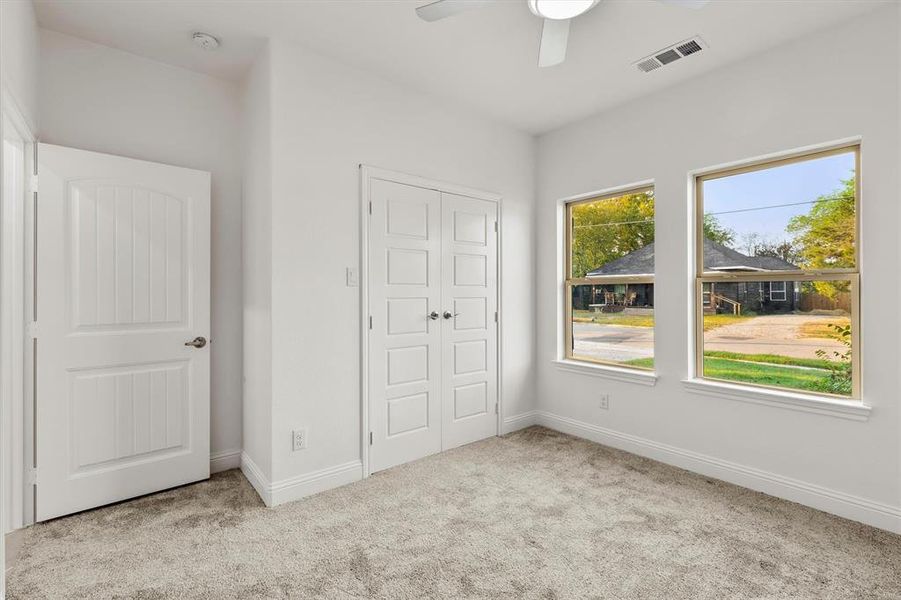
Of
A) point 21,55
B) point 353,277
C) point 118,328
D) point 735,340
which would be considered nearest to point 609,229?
point 735,340

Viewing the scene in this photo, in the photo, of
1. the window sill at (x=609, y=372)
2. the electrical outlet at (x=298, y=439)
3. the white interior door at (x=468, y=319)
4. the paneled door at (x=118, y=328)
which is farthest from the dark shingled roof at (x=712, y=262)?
the paneled door at (x=118, y=328)

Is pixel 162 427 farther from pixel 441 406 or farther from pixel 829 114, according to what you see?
pixel 829 114

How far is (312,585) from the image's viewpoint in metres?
1.91

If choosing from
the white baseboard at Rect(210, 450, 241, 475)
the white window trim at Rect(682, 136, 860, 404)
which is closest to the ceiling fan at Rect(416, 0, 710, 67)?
the white window trim at Rect(682, 136, 860, 404)

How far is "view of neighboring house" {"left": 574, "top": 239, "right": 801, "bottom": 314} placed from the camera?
9.28 feet

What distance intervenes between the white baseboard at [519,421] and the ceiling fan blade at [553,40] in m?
2.74

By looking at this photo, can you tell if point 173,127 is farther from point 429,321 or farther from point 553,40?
point 553,40

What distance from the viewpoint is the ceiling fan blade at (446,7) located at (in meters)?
1.90

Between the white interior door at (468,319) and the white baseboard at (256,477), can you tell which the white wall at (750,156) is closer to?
the white interior door at (468,319)

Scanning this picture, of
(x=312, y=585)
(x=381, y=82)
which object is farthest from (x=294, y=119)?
(x=312, y=585)

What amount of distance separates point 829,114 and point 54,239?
4.29 m

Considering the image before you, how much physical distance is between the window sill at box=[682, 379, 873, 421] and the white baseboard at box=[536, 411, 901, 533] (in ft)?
1.38

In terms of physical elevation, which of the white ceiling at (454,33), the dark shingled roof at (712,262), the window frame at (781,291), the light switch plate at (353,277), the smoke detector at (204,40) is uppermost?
the white ceiling at (454,33)

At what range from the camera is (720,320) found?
309 cm
